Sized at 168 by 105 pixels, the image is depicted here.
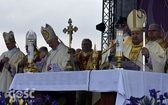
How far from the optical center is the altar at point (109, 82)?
246 inches

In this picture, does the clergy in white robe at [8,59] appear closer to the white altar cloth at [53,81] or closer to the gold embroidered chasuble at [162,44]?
the white altar cloth at [53,81]

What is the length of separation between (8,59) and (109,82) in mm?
3877

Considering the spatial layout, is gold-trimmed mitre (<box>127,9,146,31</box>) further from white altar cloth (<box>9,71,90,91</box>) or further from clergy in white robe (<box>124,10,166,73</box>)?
white altar cloth (<box>9,71,90,91</box>)

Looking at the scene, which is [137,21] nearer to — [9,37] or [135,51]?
[135,51]

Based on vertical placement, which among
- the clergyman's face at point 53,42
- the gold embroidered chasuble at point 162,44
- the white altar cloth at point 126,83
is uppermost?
the clergyman's face at point 53,42

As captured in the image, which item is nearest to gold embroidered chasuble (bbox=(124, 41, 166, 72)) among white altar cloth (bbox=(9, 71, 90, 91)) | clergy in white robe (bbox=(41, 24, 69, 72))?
white altar cloth (bbox=(9, 71, 90, 91))

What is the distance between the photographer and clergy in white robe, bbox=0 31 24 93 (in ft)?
32.3

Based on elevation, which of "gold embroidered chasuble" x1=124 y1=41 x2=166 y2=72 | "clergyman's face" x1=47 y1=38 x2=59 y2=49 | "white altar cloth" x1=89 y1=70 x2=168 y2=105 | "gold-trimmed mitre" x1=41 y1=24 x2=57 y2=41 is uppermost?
"gold-trimmed mitre" x1=41 y1=24 x2=57 y2=41

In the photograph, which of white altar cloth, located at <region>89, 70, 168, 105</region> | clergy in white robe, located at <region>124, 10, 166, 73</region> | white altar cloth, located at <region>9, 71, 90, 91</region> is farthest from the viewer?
clergy in white robe, located at <region>124, 10, 166, 73</region>

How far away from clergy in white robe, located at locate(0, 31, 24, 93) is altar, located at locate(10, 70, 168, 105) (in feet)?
8.59

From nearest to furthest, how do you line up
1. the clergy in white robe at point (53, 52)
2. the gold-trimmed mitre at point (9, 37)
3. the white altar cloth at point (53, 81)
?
1. the white altar cloth at point (53, 81)
2. the clergy in white robe at point (53, 52)
3. the gold-trimmed mitre at point (9, 37)

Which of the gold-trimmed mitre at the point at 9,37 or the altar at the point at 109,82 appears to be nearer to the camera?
the altar at the point at 109,82

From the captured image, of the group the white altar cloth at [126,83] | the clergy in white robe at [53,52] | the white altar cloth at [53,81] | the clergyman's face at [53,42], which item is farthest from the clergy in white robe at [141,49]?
the clergyman's face at [53,42]

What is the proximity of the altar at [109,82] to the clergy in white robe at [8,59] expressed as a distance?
262cm
